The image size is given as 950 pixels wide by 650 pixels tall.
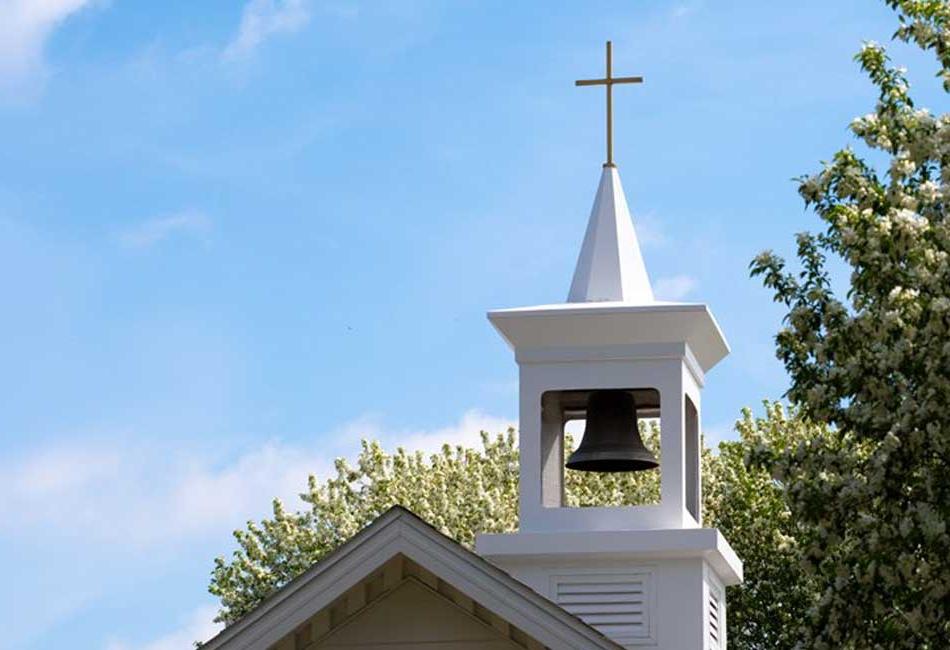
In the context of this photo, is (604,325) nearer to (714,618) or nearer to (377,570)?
(714,618)

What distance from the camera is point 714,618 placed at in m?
19.7

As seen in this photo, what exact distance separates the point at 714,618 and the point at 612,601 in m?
1.29

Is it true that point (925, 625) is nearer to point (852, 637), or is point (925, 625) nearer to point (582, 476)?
point (852, 637)

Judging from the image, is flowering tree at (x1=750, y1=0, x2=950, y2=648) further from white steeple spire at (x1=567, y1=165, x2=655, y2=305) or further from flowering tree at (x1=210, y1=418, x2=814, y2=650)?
flowering tree at (x1=210, y1=418, x2=814, y2=650)

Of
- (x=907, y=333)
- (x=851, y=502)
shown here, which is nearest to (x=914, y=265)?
(x=907, y=333)

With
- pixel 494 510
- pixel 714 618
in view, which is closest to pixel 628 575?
pixel 714 618

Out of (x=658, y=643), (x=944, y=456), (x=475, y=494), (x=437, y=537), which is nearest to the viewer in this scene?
(x=437, y=537)

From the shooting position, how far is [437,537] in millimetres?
15008

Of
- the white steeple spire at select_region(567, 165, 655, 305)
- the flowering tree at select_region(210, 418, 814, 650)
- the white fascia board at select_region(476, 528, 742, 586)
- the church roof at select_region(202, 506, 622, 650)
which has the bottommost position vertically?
the church roof at select_region(202, 506, 622, 650)

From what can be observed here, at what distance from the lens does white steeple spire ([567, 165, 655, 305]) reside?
20.2 metres

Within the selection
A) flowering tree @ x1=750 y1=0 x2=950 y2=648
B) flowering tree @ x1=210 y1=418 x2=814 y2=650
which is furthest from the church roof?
flowering tree @ x1=210 y1=418 x2=814 y2=650

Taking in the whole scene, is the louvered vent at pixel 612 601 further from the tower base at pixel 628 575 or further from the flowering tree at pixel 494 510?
the flowering tree at pixel 494 510

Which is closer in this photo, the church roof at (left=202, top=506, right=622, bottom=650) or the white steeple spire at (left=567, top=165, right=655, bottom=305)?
the church roof at (left=202, top=506, right=622, bottom=650)

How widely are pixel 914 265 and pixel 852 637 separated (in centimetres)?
321
